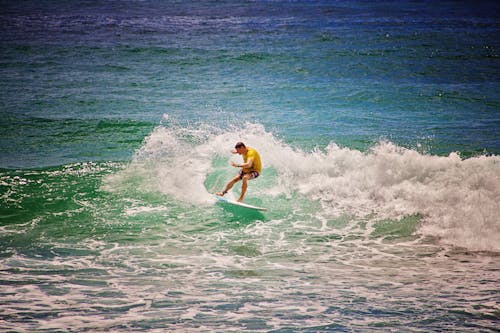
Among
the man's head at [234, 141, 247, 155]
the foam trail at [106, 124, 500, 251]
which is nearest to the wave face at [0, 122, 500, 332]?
the foam trail at [106, 124, 500, 251]

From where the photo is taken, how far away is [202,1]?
53438mm

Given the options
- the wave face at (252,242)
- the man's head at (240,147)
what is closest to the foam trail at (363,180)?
the wave face at (252,242)

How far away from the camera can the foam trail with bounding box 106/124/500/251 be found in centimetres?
1177

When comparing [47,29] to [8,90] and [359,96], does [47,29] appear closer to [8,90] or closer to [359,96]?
[8,90]

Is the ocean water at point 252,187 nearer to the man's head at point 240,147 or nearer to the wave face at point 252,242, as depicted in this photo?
the wave face at point 252,242

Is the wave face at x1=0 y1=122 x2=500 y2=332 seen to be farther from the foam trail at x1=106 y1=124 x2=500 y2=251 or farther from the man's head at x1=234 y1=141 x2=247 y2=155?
the man's head at x1=234 y1=141 x2=247 y2=155

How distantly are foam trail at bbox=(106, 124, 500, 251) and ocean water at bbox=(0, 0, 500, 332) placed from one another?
0.05 metres

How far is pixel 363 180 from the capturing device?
14.0 meters

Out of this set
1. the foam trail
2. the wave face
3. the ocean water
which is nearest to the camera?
the wave face

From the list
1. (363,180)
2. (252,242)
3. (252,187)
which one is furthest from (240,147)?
(363,180)

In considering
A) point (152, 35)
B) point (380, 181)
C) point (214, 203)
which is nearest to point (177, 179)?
point (214, 203)

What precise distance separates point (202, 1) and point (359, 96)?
112 feet

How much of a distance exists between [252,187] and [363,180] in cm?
283

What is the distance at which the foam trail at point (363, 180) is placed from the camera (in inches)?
463
